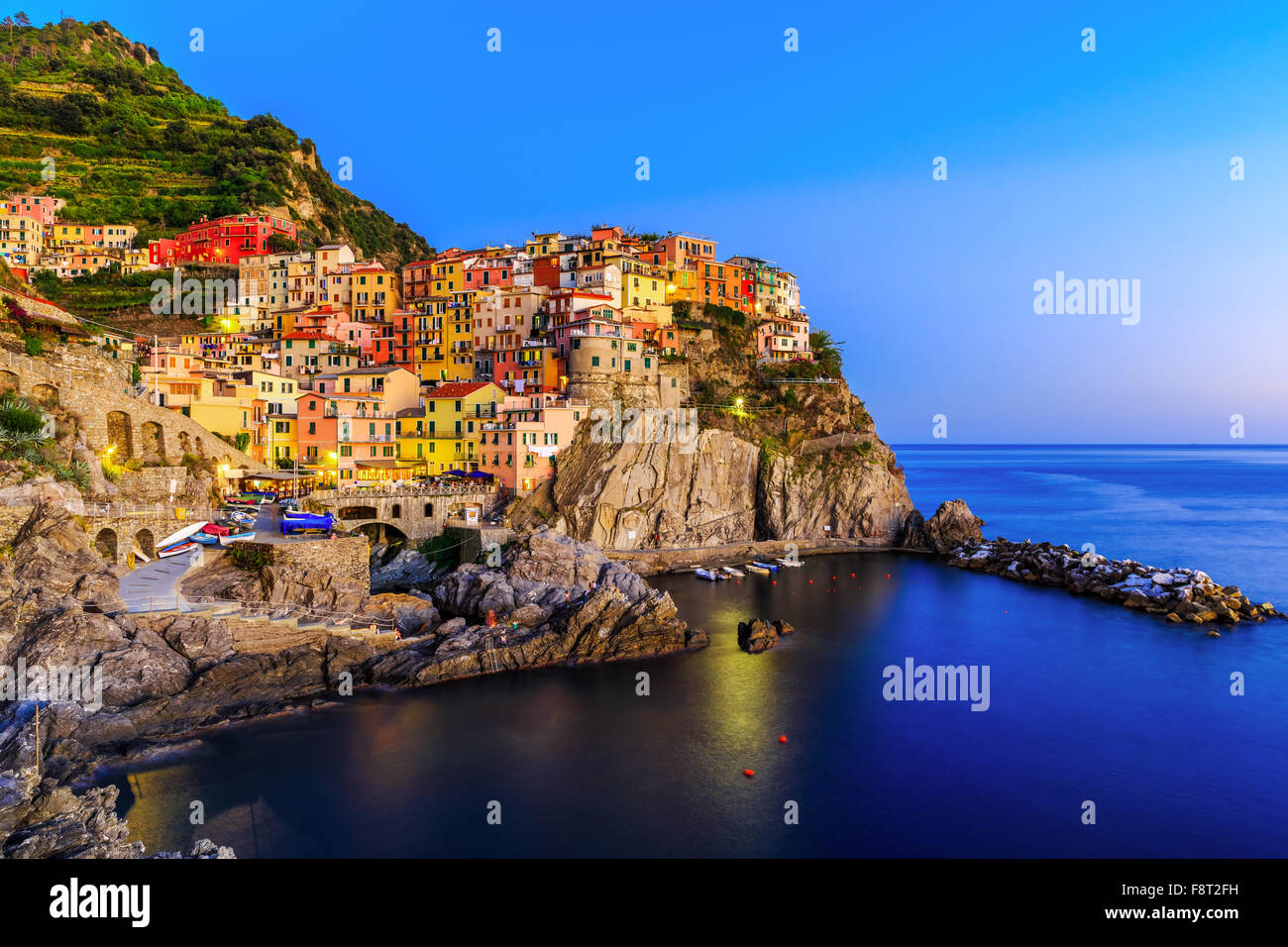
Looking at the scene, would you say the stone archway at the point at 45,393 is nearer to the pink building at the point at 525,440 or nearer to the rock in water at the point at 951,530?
the pink building at the point at 525,440

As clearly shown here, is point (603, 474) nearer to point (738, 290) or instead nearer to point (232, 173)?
point (738, 290)

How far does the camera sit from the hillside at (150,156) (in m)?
78.3

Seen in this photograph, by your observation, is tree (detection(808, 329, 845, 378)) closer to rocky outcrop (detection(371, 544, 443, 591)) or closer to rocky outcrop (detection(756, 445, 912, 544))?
rocky outcrop (detection(756, 445, 912, 544))

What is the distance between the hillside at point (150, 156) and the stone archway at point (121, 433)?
4868cm

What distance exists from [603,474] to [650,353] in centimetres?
1163

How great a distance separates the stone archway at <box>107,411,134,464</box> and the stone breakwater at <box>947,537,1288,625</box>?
45752 millimetres

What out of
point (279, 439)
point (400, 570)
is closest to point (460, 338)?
point (279, 439)

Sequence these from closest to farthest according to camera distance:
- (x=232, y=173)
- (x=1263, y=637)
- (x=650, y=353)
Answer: (x=1263, y=637) → (x=650, y=353) → (x=232, y=173)

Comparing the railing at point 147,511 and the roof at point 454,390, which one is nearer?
the railing at point 147,511

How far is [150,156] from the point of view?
8900 cm

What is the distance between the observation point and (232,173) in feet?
278

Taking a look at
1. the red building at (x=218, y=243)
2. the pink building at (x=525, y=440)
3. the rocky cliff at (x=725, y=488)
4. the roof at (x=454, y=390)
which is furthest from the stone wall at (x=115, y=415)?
the red building at (x=218, y=243)

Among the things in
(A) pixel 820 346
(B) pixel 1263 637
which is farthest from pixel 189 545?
(A) pixel 820 346

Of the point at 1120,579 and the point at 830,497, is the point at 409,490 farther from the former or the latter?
the point at 1120,579
